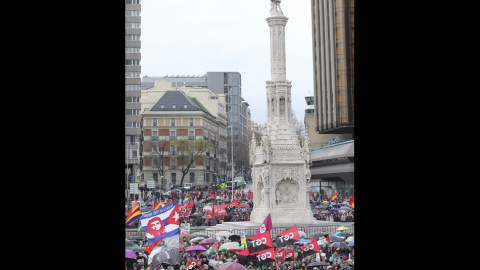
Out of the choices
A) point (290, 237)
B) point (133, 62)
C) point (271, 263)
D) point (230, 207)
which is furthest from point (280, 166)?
point (133, 62)

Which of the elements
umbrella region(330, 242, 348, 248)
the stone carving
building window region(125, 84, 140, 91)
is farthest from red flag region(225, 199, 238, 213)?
building window region(125, 84, 140, 91)

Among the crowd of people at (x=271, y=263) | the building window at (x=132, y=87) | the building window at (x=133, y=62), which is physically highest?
the building window at (x=133, y=62)

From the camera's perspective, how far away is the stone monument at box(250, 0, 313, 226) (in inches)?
1384

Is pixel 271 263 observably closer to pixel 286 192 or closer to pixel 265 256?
pixel 265 256

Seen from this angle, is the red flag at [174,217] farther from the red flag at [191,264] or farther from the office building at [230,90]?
the office building at [230,90]

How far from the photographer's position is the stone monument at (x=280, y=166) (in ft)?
115

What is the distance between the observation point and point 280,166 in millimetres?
35625

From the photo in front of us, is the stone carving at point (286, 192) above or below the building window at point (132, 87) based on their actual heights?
below

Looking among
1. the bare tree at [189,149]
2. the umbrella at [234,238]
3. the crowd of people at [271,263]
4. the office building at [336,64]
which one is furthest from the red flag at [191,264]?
the bare tree at [189,149]

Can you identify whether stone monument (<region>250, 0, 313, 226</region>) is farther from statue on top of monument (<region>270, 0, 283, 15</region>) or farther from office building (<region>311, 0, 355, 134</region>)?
office building (<region>311, 0, 355, 134</region>)

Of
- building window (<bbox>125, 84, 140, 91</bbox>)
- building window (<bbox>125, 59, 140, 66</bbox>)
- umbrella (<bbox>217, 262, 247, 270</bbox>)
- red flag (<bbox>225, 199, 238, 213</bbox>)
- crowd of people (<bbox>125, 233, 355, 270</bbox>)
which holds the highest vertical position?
building window (<bbox>125, 59, 140, 66</bbox>)
